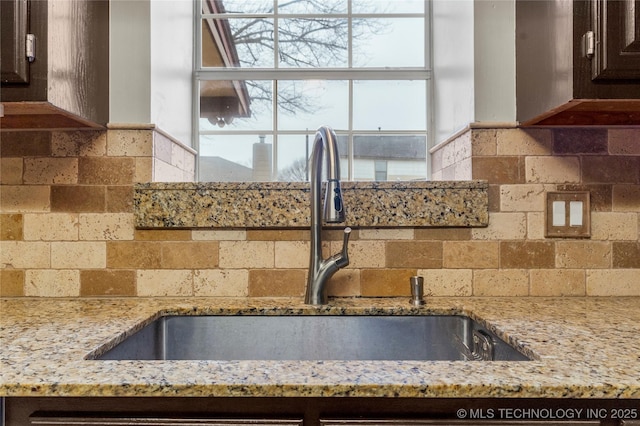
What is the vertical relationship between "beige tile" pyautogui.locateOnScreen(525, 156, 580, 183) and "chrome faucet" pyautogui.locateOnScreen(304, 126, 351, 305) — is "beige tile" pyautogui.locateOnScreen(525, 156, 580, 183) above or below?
above

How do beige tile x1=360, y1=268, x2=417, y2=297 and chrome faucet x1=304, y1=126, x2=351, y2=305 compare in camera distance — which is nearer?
chrome faucet x1=304, y1=126, x2=351, y2=305

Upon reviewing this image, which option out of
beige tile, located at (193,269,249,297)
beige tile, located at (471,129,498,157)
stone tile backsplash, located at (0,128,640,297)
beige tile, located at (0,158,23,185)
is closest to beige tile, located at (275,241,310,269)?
stone tile backsplash, located at (0,128,640,297)

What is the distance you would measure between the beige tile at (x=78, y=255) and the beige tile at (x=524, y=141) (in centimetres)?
117

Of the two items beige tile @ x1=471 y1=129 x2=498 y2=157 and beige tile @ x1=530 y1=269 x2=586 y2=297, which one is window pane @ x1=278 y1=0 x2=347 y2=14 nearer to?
beige tile @ x1=471 y1=129 x2=498 y2=157

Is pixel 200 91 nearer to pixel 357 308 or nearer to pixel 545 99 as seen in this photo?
pixel 357 308

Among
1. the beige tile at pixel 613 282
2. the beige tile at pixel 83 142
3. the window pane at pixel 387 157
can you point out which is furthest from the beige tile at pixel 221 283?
the beige tile at pixel 613 282

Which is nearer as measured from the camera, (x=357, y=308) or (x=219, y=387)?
(x=219, y=387)

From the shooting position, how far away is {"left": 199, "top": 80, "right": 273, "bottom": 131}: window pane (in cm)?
160

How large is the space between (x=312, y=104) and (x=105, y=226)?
794 mm

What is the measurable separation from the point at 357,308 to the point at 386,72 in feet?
2.89

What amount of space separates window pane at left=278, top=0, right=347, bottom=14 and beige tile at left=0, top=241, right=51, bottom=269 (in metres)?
1.11

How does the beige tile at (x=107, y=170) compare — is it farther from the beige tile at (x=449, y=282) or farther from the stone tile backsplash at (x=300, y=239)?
the beige tile at (x=449, y=282)

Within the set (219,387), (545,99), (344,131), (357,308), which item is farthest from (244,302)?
(545,99)

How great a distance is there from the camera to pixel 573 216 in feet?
4.19
